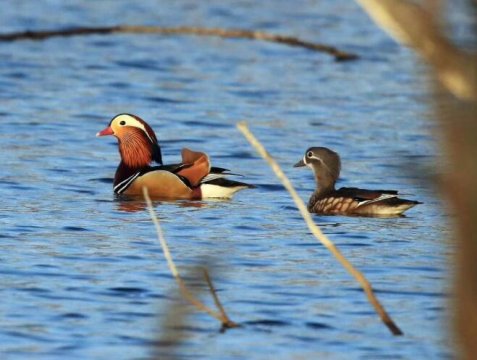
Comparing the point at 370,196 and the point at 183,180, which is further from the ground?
the point at 370,196

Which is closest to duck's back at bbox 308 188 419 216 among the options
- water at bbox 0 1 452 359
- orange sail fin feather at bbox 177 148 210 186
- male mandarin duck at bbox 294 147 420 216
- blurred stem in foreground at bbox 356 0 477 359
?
male mandarin duck at bbox 294 147 420 216

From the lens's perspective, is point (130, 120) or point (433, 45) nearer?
point (433, 45)

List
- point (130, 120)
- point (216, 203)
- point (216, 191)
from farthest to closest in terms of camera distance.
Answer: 1. point (130, 120)
2. point (216, 191)
3. point (216, 203)

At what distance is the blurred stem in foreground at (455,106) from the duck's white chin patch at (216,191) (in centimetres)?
933

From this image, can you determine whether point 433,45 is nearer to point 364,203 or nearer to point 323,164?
point 364,203

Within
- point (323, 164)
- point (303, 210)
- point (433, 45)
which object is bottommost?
point (323, 164)

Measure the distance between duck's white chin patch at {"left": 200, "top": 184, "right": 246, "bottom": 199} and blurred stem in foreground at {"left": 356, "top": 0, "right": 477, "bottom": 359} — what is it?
30.6ft

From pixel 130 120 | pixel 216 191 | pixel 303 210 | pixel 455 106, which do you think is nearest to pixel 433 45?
pixel 455 106

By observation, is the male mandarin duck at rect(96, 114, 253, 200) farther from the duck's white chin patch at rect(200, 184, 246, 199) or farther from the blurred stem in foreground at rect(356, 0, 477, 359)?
the blurred stem in foreground at rect(356, 0, 477, 359)

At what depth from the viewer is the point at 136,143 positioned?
532 inches

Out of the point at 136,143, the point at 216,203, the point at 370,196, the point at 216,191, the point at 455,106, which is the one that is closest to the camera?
the point at 455,106

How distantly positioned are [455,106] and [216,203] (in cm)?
935

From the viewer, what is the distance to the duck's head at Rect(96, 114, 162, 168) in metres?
13.4

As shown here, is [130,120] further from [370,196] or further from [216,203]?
[370,196]
